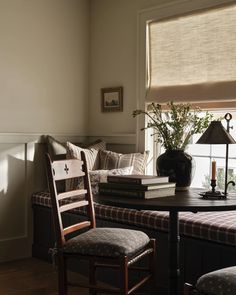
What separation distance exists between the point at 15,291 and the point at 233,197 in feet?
5.99

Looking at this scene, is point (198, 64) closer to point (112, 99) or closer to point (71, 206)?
point (112, 99)

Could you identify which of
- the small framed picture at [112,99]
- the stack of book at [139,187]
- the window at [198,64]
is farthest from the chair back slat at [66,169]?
the small framed picture at [112,99]

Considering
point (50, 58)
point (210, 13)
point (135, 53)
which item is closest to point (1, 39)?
point (50, 58)

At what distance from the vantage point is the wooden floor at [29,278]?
3.48 metres

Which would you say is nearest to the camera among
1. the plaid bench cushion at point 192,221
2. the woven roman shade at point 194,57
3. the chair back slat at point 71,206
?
the chair back slat at point 71,206

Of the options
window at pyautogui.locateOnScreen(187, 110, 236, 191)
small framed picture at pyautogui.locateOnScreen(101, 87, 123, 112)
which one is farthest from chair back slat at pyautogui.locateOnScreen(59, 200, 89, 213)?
small framed picture at pyautogui.locateOnScreen(101, 87, 123, 112)

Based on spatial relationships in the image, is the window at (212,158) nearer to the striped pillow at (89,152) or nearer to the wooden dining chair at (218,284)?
the striped pillow at (89,152)

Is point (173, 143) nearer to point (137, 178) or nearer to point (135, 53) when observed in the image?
point (137, 178)

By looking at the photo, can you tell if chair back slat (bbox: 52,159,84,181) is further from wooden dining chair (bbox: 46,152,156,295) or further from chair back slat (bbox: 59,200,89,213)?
chair back slat (bbox: 59,200,89,213)

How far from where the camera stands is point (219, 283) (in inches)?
77.7

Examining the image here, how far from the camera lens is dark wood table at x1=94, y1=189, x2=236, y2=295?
2.28 m

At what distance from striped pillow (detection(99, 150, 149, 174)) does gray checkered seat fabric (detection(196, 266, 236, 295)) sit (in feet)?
6.58

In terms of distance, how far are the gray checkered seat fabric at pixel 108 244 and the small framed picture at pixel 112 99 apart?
2015 millimetres

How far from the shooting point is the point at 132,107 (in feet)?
14.4
